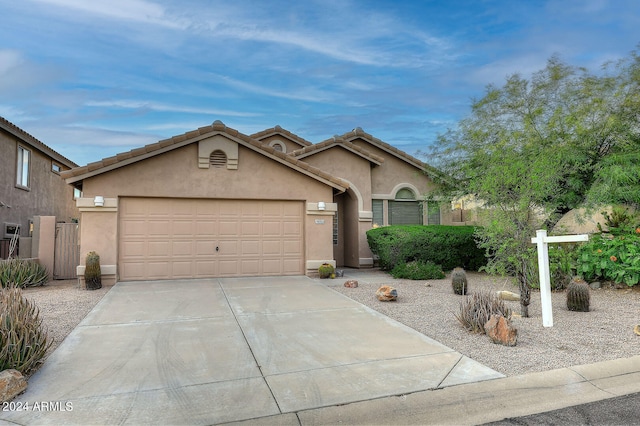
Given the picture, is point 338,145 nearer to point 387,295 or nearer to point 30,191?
point 387,295

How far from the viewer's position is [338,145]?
607 inches

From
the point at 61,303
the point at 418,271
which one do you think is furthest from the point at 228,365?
the point at 418,271

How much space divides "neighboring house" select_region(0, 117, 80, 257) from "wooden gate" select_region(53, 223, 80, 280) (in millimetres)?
1230

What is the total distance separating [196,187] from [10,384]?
8.31 meters

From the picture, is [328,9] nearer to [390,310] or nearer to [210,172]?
[210,172]

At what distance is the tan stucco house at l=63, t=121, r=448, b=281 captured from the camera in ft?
36.4

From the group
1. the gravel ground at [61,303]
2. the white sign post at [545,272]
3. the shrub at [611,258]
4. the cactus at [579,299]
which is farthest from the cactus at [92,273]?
the shrub at [611,258]

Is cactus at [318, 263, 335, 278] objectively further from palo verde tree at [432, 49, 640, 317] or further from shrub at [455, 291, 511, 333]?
shrub at [455, 291, 511, 333]

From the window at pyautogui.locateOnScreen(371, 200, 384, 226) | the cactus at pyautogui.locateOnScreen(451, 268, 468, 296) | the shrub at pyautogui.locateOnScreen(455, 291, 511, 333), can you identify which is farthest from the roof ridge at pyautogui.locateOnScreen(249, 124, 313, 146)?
the shrub at pyautogui.locateOnScreen(455, 291, 511, 333)

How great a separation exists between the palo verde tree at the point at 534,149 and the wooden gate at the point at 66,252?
1182 centimetres

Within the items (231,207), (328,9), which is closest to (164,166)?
(231,207)

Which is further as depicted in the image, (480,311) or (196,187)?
(196,187)

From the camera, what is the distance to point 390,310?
311 inches

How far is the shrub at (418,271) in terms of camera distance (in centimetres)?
1224
